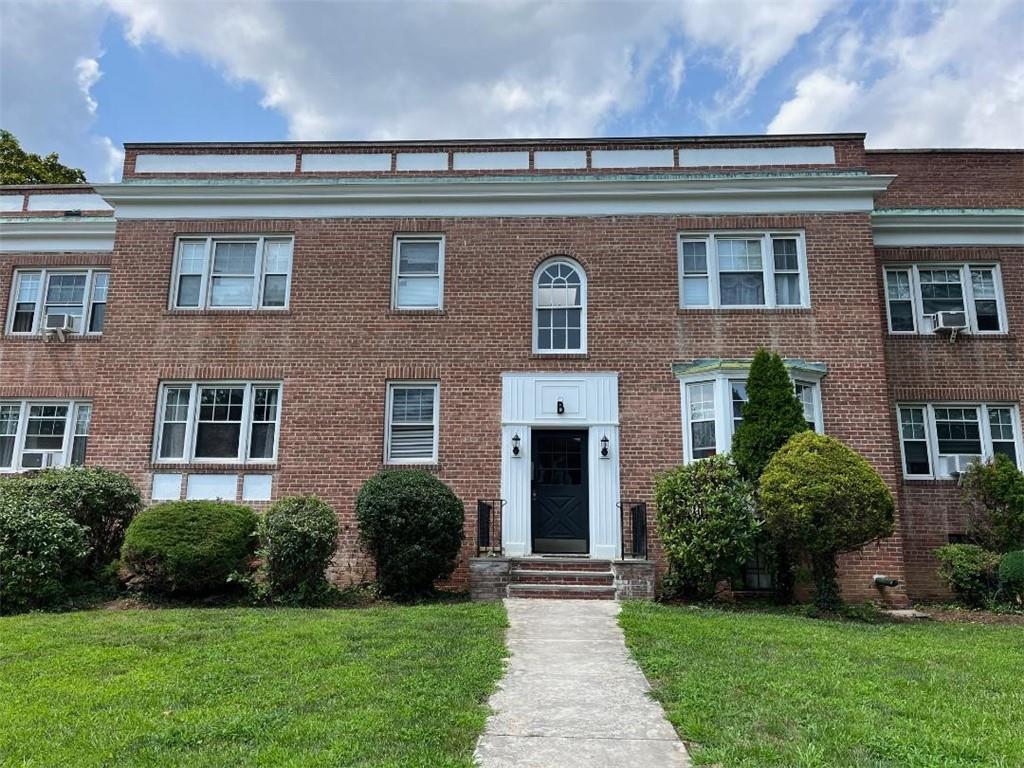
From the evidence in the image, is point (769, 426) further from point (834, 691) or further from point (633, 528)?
point (834, 691)

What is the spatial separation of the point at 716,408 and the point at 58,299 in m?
12.8

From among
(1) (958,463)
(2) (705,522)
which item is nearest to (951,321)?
(1) (958,463)

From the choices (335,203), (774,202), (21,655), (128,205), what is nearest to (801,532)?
(774,202)

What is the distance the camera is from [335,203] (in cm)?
1274

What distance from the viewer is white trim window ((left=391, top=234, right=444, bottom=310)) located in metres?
12.5

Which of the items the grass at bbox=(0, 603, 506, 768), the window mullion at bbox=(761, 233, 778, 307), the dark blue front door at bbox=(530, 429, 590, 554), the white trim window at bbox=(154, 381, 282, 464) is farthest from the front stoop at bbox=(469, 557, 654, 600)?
the window mullion at bbox=(761, 233, 778, 307)

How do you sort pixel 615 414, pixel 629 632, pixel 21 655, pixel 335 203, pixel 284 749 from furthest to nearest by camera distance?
1. pixel 335 203
2. pixel 615 414
3. pixel 629 632
4. pixel 21 655
5. pixel 284 749

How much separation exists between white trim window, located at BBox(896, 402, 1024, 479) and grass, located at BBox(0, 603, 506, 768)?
8.67 m

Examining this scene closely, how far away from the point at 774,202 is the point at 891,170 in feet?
13.4

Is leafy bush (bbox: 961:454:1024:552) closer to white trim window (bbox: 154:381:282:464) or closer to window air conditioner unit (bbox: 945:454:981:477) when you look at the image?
window air conditioner unit (bbox: 945:454:981:477)

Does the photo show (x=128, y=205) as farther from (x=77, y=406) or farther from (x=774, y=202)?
(x=774, y=202)

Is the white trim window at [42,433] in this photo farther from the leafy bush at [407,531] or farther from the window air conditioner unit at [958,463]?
the window air conditioner unit at [958,463]

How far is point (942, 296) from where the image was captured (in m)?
13.0

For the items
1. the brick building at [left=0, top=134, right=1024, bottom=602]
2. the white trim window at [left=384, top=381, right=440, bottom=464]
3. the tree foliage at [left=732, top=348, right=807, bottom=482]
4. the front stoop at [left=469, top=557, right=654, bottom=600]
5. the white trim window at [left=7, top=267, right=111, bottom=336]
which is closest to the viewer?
the front stoop at [left=469, top=557, right=654, bottom=600]
